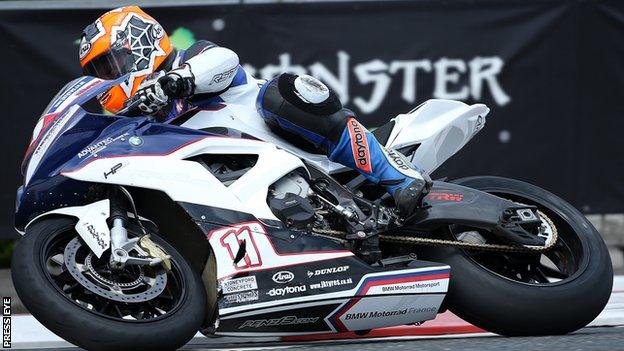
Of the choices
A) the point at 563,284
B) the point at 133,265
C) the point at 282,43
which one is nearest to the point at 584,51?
the point at 282,43

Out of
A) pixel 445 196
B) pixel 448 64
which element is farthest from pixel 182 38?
pixel 445 196

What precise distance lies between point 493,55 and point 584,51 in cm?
62

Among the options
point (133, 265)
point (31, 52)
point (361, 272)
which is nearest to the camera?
point (133, 265)

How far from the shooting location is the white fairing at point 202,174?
211 inches

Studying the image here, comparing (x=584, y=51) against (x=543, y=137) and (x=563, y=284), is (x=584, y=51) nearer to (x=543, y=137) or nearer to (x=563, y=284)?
(x=543, y=137)

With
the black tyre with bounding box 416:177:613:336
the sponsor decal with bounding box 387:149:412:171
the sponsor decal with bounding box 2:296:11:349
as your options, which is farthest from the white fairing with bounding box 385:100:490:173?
the sponsor decal with bounding box 2:296:11:349

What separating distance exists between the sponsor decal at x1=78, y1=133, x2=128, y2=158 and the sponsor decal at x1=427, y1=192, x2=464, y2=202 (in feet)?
4.58

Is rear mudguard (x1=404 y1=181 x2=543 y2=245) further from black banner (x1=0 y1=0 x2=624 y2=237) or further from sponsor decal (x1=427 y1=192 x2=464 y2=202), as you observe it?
black banner (x1=0 y1=0 x2=624 y2=237)

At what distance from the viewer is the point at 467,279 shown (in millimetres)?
5711

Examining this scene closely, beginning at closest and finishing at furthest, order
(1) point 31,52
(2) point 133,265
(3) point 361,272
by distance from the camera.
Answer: (2) point 133,265
(3) point 361,272
(1) point 31,52

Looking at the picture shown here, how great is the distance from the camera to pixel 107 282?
5.16 meters

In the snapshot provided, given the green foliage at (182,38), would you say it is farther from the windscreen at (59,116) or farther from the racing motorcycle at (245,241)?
the windscreen at (59,116)

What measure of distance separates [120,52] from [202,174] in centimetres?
68

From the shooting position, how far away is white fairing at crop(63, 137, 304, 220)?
537 cm
